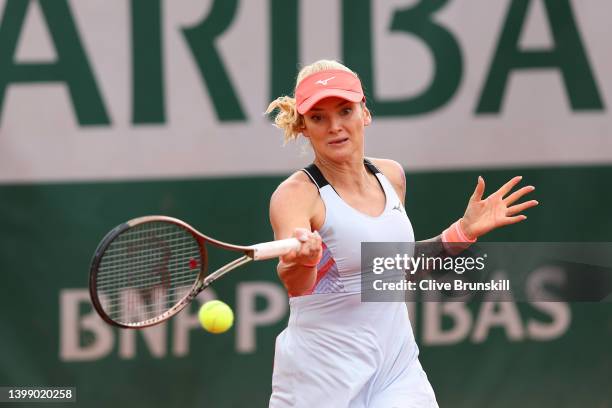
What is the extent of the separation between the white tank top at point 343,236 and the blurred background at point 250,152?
5.36 ft

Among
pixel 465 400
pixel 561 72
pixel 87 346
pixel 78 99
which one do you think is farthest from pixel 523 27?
pixel 87 346

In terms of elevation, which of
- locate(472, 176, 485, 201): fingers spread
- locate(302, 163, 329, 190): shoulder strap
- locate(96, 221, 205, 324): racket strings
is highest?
locate(302, 163, 329, 190): shoulder strap

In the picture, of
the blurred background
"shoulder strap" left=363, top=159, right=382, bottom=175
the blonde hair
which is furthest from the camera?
the blurred background

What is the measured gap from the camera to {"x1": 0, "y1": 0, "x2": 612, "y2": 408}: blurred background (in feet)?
15.3

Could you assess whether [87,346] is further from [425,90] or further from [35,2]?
[425,90]

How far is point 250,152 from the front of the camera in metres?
4.70

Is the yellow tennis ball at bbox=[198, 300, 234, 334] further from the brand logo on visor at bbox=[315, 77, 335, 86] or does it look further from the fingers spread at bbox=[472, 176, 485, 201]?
the fingers spread at bbox=[472, 176, 485, 201]

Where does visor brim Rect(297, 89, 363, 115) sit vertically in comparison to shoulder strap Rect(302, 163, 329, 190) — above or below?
above

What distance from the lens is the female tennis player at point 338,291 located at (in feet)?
9.81

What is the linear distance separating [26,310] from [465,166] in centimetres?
199

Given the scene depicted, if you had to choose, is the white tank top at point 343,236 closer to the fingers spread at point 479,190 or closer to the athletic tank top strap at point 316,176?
the athletic tank top strap at point 316,176

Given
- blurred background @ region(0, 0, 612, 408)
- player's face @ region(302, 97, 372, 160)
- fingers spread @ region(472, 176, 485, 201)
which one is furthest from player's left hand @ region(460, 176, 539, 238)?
blurred background @ region(0, 0, 612, 408)

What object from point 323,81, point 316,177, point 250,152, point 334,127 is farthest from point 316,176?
point 250,152

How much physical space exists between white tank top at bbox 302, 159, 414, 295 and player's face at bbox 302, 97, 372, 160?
0.28 feet
